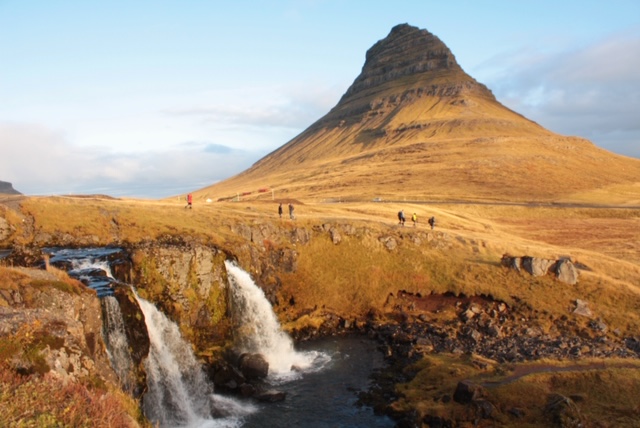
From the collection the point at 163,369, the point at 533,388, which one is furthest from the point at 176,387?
the point at 533,388

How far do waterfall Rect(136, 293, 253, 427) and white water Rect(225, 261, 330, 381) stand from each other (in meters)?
6.49

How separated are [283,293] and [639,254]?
174 feet

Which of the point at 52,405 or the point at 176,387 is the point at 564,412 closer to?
the point at 176,387

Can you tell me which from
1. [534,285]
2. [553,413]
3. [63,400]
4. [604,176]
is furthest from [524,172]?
[63,400]

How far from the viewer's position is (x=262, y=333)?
4225 centimetres

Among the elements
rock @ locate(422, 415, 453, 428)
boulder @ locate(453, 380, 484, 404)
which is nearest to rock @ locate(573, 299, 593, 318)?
boulder @ locate(453, 380, 484, 404)

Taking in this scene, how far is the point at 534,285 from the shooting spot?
170 ft

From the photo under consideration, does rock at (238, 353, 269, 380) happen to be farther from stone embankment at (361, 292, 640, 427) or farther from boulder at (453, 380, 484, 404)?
boulder at (453, 380, 484, 404)

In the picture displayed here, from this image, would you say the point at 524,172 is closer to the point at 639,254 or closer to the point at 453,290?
the point at 639,254

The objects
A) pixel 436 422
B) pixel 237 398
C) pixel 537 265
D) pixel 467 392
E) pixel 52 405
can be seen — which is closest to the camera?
pixel 52 405

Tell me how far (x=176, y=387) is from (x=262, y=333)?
11.7 meters

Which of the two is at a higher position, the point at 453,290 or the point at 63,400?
the point at 63,400

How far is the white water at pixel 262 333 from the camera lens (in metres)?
39.8

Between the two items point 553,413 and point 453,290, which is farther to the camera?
point 453,290
